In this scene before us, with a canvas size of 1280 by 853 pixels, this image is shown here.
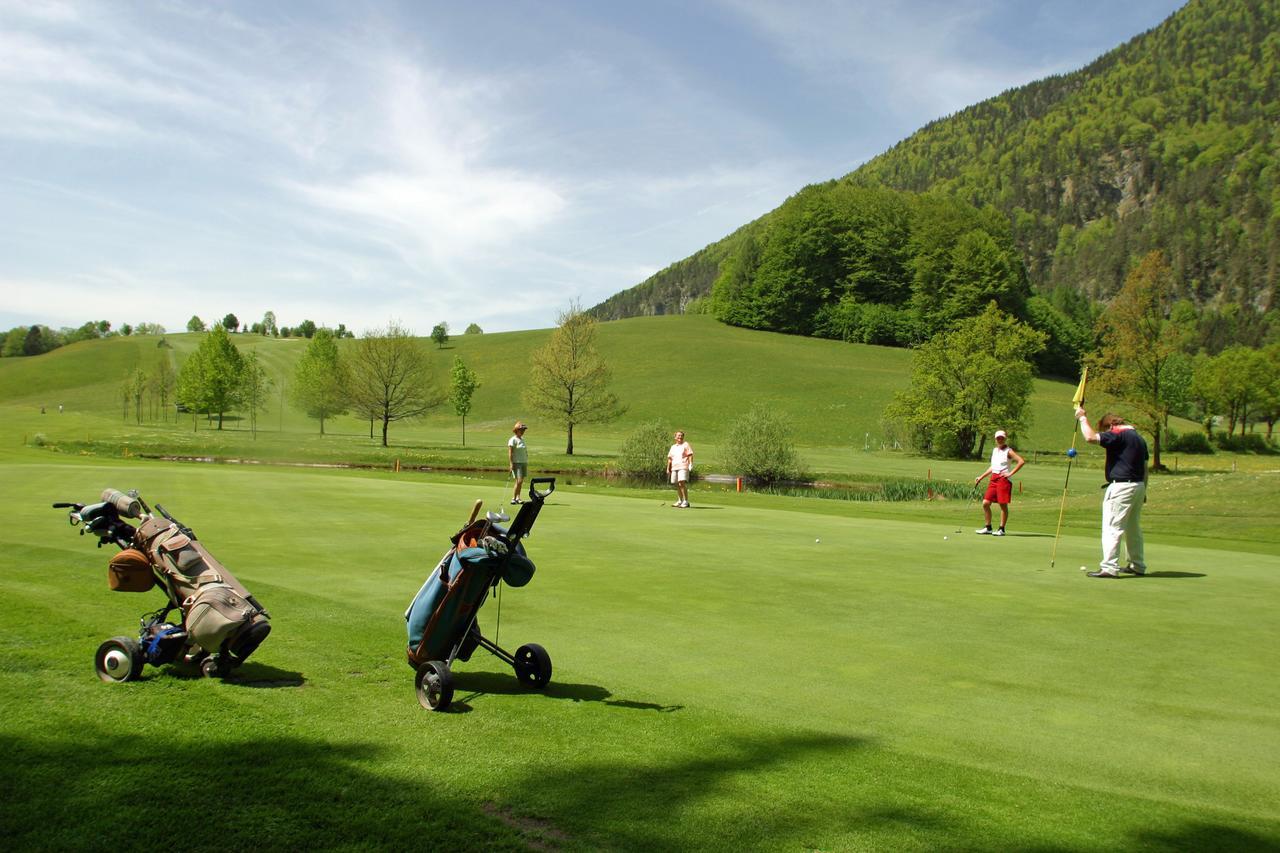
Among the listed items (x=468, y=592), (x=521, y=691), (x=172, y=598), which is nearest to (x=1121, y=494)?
(x=521, y=691)

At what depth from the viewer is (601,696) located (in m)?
6.80

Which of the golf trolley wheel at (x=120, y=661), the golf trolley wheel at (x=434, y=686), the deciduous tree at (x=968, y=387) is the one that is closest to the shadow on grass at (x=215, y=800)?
the golf trolley wheel at (x=434, y=686)

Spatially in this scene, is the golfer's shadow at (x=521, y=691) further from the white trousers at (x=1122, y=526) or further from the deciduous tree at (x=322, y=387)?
the deciduous tree at (x=322, y=387)

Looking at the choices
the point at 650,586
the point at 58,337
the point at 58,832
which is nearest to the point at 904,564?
the point at 650,586

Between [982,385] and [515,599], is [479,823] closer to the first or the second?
[515,599]

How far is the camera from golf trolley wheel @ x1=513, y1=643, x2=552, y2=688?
6922 mm

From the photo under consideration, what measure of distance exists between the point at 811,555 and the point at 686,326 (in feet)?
409

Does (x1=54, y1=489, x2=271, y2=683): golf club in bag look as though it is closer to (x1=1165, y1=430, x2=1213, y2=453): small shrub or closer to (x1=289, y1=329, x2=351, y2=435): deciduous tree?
(x1=289, y1=329, x2=351, y2=435): deciduous tree

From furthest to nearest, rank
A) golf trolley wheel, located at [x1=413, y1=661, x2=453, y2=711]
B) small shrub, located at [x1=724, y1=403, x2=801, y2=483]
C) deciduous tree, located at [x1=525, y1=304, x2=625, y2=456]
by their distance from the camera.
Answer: deciduous tree, located at [x1=525, y1=304, x2=625, y2=456] → small shrub, located at [x1=724, y1=403, x2=801, y2=483] → golf trolley wheel, located at [x1=413, y1=661, x2=453, y2=711]

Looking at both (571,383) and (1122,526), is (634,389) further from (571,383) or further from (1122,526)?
(1122,526)

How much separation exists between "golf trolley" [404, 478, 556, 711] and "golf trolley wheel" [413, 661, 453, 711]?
0.4 inches

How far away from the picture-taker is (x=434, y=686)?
6.21 metres

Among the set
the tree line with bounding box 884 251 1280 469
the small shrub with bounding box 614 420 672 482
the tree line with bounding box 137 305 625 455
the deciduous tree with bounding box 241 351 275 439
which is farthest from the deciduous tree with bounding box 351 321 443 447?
the tree line with bounding box 884 251 1280 469

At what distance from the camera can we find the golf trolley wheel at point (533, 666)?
692 cm
